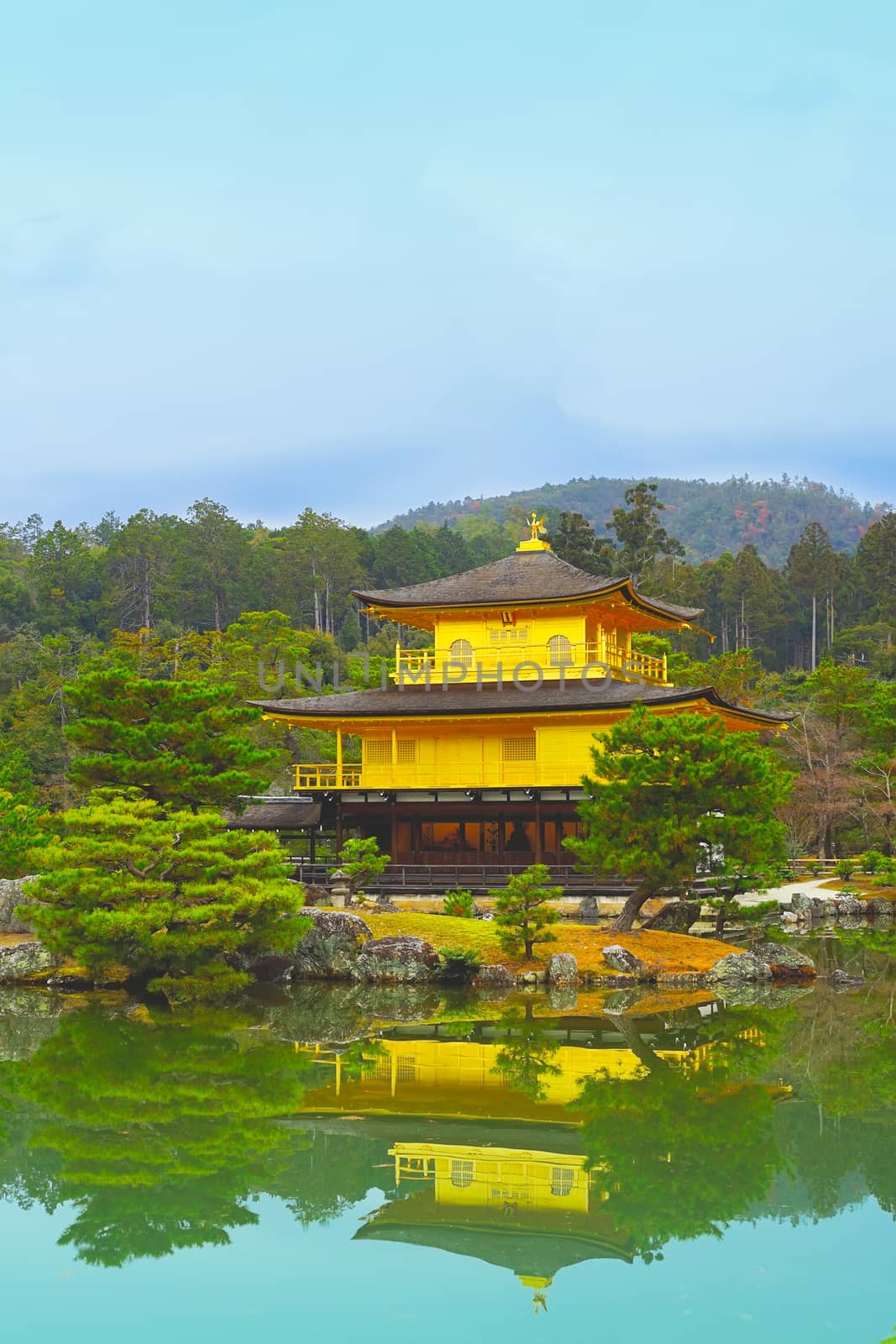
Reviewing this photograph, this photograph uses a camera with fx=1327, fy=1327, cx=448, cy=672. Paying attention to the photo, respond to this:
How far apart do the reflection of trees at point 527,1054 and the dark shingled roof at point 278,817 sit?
44.3ft

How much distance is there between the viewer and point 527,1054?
16.2 meters

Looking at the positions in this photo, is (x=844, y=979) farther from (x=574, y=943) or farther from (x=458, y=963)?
(x=458, y=963)

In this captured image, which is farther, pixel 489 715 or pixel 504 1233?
pixel 489 715

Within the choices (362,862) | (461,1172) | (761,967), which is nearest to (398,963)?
(362,862)

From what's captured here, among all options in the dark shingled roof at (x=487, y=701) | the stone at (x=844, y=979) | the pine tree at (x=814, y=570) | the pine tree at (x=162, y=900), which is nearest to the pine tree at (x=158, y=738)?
the pine tree at (x=162, y=900)

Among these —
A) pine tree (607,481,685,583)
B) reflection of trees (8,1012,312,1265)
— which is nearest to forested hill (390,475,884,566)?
pine tree (607,481,685,583)

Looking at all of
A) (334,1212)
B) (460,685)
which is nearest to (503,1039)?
(334,1212)

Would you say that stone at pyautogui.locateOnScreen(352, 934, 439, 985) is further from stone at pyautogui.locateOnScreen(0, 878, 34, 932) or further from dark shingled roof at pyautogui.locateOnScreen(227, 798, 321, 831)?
dark shingled roof at pyautogui.locateOnScreen(227, 798, 321, 831)

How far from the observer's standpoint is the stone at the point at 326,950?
22.4 metres

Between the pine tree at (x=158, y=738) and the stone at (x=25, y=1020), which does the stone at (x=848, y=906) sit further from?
the stone at (x=25, y=1020)

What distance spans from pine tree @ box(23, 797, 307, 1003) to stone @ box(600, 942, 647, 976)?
5.22 meters

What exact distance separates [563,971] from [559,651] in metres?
11.8

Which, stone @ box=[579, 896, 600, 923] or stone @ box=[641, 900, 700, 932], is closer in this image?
stone @ box=[641, 900, 700, 932]

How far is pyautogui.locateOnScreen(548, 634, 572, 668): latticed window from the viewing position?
32219 millimetres
